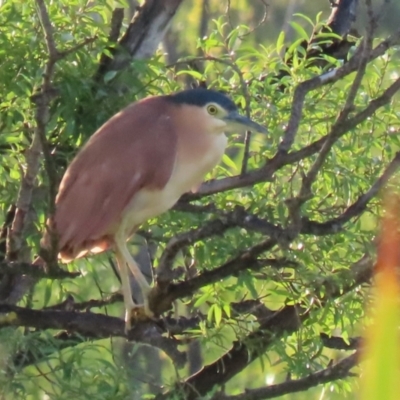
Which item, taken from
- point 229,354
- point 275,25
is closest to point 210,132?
point 229,354

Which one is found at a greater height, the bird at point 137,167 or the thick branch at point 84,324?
the bird at point 137,167

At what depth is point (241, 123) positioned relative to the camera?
225cm

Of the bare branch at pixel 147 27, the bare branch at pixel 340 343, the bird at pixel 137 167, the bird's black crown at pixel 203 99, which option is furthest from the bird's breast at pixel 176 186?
the bare branch at pixel 340 343

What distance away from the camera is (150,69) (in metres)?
2.48

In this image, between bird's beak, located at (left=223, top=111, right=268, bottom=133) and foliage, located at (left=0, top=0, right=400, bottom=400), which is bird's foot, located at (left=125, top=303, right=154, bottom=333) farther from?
bird's beak, located at (left=223, top=111, right=268, bottom=133)

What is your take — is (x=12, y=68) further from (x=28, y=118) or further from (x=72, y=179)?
(x=72, y=179)

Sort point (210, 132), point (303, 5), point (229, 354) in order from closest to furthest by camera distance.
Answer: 1. point (210, 132)
2. point (229, 354)
3. point (303, 5)

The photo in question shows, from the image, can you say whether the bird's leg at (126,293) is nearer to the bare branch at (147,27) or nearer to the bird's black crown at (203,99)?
the bird's black crown at (203,99)

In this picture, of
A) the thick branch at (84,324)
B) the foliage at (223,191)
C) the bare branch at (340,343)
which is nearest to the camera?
the thick branch at (84,324)

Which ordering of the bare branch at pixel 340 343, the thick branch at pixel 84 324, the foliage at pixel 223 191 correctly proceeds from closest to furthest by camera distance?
the thick branch at pixel 84 324 < the foliage at pixel 223 191 < the bare branch at pixel 340 343

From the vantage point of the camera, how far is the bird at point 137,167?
2.18 m

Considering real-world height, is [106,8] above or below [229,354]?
above

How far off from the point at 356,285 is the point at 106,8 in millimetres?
1044

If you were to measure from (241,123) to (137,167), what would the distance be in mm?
288
